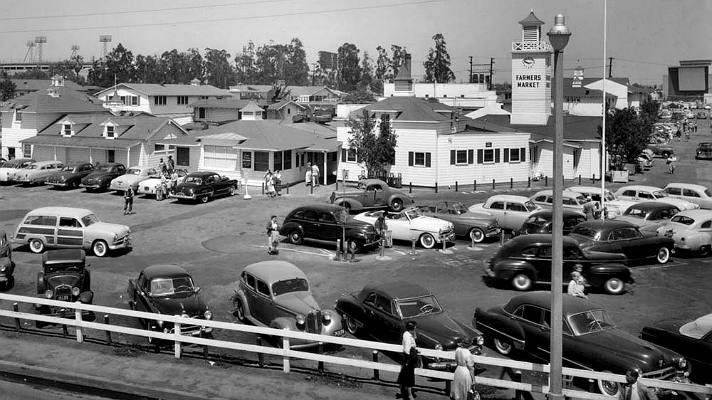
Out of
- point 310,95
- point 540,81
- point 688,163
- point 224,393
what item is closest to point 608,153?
point 540,81

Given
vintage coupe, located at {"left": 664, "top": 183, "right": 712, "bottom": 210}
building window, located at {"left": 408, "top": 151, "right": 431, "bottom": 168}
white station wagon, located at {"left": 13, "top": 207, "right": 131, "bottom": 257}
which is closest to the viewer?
white station wagon, located at {"left": 13, "top": 207, "right": 131, "bottom": 257}

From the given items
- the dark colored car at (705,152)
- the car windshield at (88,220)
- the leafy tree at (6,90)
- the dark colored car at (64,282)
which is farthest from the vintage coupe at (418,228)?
the leafy tree at (6,90)

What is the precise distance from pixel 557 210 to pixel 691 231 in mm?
18732

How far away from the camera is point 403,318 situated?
52.3 ft

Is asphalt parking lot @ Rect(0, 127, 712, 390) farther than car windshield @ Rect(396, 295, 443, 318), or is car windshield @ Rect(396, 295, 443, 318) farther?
asphalt parking lot @ Rect(0, 127, 712, 390)

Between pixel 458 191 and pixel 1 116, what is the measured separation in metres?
38.3

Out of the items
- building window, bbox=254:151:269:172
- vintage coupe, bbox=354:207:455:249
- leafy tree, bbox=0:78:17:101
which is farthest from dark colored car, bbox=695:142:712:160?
leafy tree, bbox=0:78:17:101

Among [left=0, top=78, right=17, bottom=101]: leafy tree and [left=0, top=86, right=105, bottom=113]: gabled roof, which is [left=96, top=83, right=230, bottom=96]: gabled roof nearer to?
[left=0, top=86, right=105, bottom=113]: gabled roof

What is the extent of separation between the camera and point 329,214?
2845 cm

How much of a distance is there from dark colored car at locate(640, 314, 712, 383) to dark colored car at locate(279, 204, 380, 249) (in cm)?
1327

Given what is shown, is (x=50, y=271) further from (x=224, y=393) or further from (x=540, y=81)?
(x=540, y=81)

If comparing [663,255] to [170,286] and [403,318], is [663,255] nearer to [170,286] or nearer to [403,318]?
[403,318]

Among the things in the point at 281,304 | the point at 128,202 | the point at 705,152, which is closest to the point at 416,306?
the point at 281,304

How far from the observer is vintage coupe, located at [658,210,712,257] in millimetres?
26812
